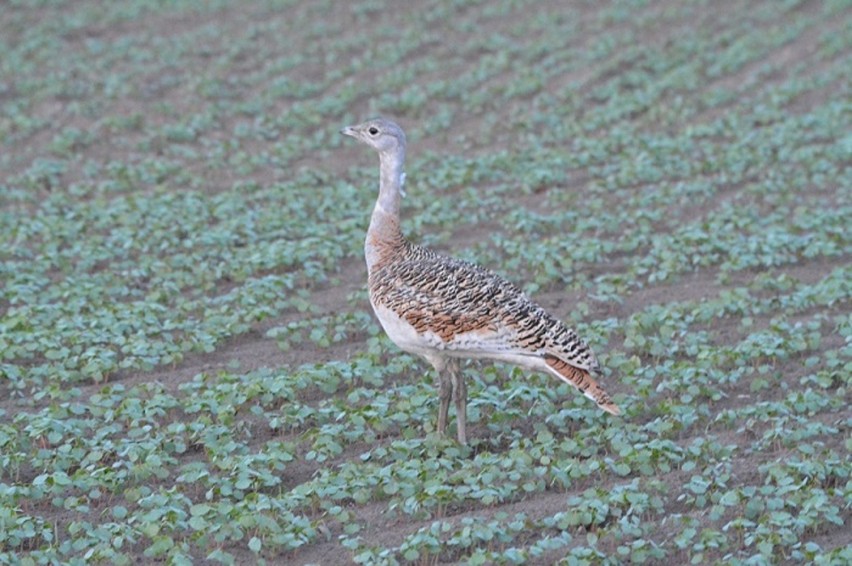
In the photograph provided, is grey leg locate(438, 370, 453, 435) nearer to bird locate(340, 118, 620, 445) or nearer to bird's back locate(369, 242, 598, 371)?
bird locate(340, 118, 620, 445)

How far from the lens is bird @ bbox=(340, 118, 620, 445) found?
7145mm

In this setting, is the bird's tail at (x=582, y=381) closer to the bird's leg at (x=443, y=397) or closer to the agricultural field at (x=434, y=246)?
the agricultural field at (x=434, y=246)

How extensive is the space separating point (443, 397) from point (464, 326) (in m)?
0.47

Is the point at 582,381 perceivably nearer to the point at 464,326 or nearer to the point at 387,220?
the point at 464,326

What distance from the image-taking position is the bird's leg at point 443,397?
7.46 metres

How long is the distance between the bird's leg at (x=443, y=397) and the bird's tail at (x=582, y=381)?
25.1 inches

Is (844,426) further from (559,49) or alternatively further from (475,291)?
(559,49)

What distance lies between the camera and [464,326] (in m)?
7.26

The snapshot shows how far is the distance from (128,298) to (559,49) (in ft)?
35.0

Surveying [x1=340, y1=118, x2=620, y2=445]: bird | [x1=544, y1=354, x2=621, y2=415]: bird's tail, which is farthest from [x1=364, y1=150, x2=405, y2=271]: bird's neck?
[x1=544, y1=354, x2=621, y2=415]: bird's tail

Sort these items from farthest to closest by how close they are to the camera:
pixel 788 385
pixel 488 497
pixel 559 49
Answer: pixel 559 49, pixel 788 385, pixel 488 497

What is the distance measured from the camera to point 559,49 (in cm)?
1941

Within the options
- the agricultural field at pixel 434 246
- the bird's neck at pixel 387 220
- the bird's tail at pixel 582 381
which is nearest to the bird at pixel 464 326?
the bird's tail at pixel 582 381

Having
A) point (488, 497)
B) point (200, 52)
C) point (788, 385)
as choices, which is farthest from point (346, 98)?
point (488, 497)
